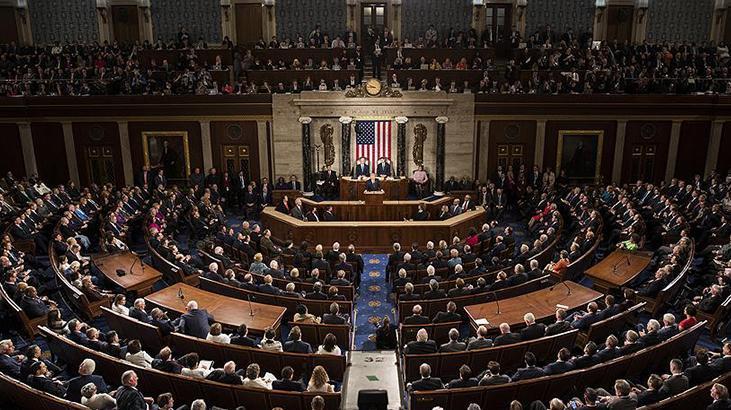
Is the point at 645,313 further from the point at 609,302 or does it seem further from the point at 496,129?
the point at 496,129

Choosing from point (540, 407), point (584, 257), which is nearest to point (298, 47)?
point (584, 257)

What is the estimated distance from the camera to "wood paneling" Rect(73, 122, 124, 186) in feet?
71.2

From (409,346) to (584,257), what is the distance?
19.1 ft

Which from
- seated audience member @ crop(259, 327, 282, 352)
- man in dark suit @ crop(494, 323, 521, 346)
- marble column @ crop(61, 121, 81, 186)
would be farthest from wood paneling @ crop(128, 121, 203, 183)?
man in dark suit @ crop(494, 323, 521, 346)

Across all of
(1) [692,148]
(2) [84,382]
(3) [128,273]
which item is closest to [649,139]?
(1) [692,148]

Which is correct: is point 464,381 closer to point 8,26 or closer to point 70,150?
point 70,150

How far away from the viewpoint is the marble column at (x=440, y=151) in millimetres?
21234

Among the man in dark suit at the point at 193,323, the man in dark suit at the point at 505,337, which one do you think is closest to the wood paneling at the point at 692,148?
the man in dark suit at the point at 505,337

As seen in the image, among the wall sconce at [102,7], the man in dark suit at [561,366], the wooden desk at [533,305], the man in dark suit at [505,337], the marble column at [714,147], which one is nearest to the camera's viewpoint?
the man in dark suit at [561,366]

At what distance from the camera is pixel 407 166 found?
853 inches

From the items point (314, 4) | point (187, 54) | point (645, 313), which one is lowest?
point (645, 313)

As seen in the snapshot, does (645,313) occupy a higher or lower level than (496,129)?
lower

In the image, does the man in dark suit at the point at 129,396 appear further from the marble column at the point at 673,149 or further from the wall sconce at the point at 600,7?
the wall sconce at the point at 600,7

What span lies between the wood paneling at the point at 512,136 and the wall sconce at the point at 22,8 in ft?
64.2
